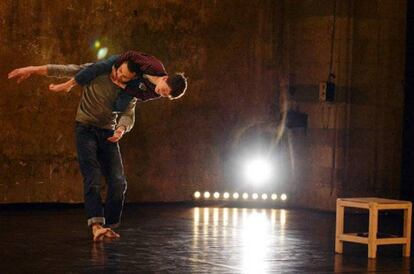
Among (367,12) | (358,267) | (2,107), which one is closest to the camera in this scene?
(358,267)

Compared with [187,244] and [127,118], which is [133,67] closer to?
[127,118]

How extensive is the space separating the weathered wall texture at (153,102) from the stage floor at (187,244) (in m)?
0.46

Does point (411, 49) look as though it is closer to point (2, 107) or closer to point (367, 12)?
point (367, 12)

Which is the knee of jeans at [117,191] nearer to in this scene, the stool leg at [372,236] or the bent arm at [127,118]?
the bent arm at [127,118]

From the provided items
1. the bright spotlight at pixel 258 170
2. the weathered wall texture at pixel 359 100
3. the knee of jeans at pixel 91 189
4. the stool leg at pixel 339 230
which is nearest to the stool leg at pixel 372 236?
the stool leg at pixel 339 230

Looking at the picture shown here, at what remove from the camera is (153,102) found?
1377 centimetres

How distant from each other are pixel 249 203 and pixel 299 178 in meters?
0.76

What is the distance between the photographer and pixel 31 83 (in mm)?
12938

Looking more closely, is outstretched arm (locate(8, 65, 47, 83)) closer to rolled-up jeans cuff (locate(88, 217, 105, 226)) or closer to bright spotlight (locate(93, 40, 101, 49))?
rolled-up jeans cuff (locate(88, 217, 105, 226))

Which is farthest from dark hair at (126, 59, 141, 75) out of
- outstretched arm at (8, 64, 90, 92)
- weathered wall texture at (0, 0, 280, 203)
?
weathered wall texture at (0, 0, 280, 203)

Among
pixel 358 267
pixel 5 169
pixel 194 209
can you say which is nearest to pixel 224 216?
pixel 194 209

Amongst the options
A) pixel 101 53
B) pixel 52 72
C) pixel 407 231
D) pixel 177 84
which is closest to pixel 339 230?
pixel 407 231

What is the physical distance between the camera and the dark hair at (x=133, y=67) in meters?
10.4

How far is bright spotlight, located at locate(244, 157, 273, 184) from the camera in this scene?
47.2 feet
